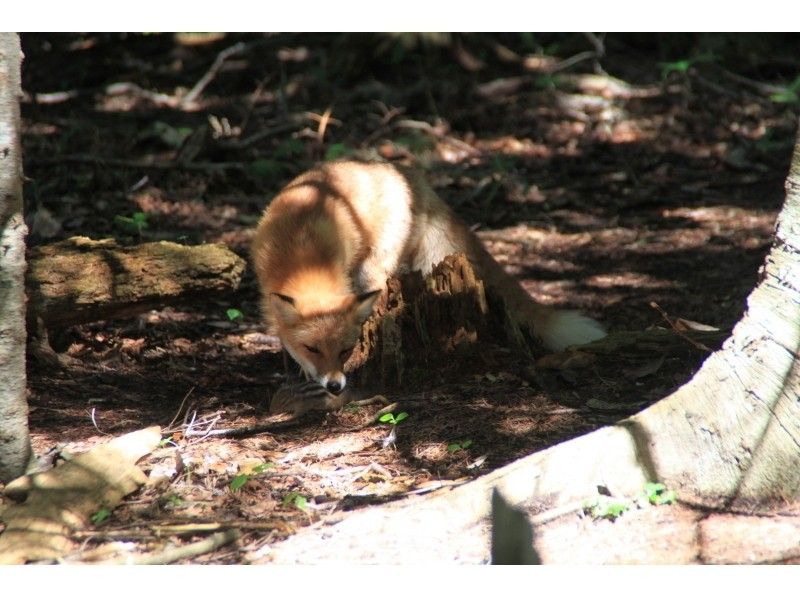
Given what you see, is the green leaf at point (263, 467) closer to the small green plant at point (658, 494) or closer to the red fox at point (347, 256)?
the red fox at point (347, 256)

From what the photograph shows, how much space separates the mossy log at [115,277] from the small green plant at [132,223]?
2.17 metres

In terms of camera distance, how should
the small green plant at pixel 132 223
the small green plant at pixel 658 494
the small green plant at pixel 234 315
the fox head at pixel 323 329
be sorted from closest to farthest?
the small green plant at pixel 658 494 < the fox head at pixel 323 329 < the small green plant at pixel 234 315 < the small green plant at pixel 132 223

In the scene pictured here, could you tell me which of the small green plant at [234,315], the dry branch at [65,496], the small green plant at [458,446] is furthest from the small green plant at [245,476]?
the small green plant at [234,315]

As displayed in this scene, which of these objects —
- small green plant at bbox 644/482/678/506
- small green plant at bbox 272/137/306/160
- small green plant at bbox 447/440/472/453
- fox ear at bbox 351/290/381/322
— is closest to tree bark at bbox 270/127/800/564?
small green plant at bbox 644/482/678/506

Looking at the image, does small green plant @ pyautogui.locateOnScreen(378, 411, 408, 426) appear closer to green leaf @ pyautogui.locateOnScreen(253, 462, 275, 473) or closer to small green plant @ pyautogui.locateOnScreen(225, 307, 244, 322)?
green leaf @ pyautogui.locateOnScreen(253, 462, 275, 473)

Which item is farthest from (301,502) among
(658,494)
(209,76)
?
(209,76)

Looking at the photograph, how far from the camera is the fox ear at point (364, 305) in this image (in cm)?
627

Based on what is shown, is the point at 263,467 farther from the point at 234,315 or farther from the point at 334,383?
the point at 234,315

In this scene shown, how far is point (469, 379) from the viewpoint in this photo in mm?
5891

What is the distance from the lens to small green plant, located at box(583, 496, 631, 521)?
3725 mm

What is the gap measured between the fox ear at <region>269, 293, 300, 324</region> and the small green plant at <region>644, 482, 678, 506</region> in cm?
302

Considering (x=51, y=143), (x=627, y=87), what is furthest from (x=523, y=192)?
(x=51, y=143)
